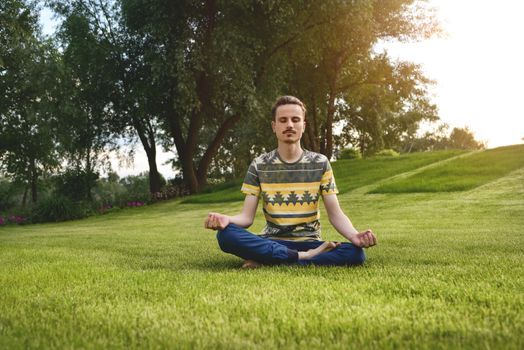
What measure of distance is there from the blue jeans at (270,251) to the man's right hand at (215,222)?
107mm

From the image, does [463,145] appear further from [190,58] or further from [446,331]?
[446,331]

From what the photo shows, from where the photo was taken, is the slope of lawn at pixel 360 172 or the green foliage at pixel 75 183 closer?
the slope of lawn at pixel 360 172

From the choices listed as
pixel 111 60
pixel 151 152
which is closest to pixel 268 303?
pixel 111 60

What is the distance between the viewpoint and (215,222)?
3785 millimetres

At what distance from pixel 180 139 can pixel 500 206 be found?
54.5ft

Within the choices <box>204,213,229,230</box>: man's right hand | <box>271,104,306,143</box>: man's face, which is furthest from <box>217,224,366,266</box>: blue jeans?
<box>271,104,306,143</box>: man's face

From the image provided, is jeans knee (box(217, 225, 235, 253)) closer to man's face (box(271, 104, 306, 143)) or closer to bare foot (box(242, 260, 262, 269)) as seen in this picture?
bare foot (box(242, 260, 262, 269))

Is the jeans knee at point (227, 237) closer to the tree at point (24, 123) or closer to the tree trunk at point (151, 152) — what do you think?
the tree at point (24, 123)

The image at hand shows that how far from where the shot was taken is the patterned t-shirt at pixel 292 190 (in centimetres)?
416

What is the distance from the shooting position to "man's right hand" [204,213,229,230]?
3748mm

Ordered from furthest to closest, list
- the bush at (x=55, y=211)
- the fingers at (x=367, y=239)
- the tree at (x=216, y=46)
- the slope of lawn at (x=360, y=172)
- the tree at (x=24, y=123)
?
the tree at (x=24, y=123), the slope of lawn at (x=360, y=172), the tree at (x=216, y=46), the bush at (x=55, y=211), the fingers at (x=367, y=239)

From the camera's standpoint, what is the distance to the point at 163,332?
2027mm

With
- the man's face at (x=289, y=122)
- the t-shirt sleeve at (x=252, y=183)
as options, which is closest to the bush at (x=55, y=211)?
the t-shirt sleeve at (x=252, y=183)

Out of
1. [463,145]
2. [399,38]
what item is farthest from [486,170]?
[463,145]
